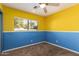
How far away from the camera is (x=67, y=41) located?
2961 millimetres

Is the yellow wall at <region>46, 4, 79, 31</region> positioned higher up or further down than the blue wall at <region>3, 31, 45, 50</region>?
higher up

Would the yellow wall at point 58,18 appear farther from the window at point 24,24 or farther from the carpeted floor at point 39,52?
the carpeted floor at point 39,52

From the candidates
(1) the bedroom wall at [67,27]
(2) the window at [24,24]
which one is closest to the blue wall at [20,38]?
(2) the window at [24,24]

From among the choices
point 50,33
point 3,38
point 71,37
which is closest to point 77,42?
point 71,37

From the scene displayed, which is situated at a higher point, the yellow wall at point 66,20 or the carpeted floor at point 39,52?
the yellow wall at point 66,20

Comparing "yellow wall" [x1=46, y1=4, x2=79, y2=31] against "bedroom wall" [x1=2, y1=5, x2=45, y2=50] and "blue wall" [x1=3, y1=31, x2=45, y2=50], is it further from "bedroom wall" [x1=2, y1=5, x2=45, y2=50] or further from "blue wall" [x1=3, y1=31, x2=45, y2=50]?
"bedroom wall" [x1=2, y1=5, x2=45, y2=50]

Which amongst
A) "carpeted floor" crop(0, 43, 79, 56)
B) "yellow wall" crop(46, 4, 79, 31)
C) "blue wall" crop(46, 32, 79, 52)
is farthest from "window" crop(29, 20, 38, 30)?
"carpeted floor" crop(0, 43, 79, 56)

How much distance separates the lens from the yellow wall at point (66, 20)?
2.69 metres

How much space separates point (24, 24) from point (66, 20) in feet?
5.58

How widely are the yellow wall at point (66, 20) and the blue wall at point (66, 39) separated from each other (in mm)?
193

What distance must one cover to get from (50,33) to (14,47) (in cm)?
184

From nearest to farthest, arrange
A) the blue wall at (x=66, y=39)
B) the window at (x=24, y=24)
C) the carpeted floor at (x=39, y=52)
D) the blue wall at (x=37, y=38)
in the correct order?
1. the carpeted floor at (x=39, y=52)
2. the blue wall at (x=66, y=39)
3. the blue wall at (x=37, y=38)
4. the window at (x=24, y=24)

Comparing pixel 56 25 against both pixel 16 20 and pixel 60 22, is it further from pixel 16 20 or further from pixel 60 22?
pixel 16 20

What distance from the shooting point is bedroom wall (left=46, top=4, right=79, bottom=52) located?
265cm
